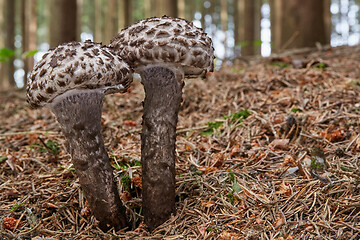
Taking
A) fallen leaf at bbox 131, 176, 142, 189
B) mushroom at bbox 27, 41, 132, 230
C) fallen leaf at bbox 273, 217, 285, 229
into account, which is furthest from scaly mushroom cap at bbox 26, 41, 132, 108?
fallen leaf at bbox 273, 217, 285, 229

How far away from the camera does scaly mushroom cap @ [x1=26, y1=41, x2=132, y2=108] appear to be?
75.7 inches

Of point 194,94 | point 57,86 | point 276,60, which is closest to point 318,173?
point 57,86

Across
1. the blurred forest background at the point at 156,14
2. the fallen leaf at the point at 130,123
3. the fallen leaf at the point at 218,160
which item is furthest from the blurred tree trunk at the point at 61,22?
the fallen leaf at the point at 218,160

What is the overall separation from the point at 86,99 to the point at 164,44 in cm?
67

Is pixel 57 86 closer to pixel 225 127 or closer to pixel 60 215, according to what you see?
pixel 60 215

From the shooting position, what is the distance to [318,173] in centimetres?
243

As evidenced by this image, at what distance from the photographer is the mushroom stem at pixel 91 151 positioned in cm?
213

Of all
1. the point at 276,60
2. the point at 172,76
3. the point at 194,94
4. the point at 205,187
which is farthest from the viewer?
the point at 276,60

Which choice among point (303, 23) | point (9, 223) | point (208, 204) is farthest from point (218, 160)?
point (303, 23)

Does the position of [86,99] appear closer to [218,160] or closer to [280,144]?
[218,160]

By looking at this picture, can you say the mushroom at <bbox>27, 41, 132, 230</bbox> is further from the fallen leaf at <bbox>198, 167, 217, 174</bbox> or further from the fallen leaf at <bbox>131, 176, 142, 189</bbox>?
the fallen leaf at <bbox>198, 167, 217, 174</bbox>

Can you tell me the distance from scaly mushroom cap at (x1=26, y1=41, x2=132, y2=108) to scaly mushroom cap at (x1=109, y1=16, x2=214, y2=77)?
12cm

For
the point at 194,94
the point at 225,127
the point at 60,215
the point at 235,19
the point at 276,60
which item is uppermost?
the point at 235,19

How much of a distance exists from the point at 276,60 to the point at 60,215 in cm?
467
